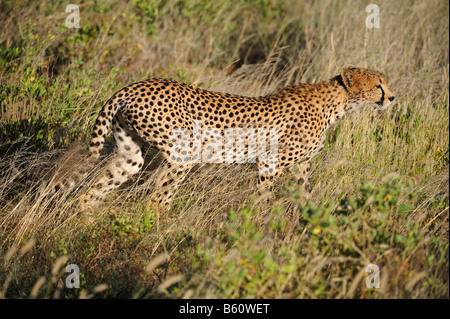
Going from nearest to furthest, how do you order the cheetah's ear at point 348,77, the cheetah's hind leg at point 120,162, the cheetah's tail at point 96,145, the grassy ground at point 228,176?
the grassy ground at point 228,176 < the cheetah's tail at point 96,145 < the cheetah's hind leg at point 120,162 < the cheetah's ear at point 348,77

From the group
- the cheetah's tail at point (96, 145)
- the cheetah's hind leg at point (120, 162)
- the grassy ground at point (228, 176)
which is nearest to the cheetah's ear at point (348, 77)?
the grassy ground at point (228, 176)

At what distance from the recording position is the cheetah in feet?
14.6

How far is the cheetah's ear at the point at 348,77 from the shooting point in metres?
4.98

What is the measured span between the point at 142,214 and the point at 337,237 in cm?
172

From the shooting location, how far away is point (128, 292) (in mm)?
3516

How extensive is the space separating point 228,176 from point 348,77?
1494mm

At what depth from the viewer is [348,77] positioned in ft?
16.4

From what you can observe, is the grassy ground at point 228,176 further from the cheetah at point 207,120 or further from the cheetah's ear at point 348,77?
the cheetah's ear at point 348,77

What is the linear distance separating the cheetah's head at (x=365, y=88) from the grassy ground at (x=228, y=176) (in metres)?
0.50

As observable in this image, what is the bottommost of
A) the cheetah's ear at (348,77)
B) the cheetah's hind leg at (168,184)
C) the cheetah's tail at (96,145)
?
the cheetah's hind leg at (168,184)

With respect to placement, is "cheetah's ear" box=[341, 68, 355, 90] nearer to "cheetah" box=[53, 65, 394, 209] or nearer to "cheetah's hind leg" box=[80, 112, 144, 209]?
"cheetah" box=[53, 65, 394, 209]

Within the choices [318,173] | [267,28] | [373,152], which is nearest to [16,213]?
[318,173]

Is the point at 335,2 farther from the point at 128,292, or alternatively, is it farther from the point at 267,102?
the point at 128,292

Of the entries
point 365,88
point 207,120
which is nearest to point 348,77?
point 365,88
